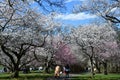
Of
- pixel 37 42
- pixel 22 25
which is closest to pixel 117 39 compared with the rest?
pixel 37 42

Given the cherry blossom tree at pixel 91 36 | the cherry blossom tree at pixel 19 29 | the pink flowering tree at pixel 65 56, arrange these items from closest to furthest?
1. the cherry blossom tree at pixel 19 29
2. the cherry blossom tree at pixel 91 36
3. the pink flowering tree at pixel 65 56

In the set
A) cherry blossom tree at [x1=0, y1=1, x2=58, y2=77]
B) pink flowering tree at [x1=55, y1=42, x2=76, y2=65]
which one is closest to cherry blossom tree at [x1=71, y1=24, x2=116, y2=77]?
pink flowering tree at [x1=55, y1=42, x2=76, y2=65]

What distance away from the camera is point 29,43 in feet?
146

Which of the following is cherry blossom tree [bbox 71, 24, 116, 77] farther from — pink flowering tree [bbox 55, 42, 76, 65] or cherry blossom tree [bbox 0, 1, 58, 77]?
cherry blossom tree [bbox 0, 1, 58, 77]

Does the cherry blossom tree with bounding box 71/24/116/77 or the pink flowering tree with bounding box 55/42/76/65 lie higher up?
the cherry blossom tree with bounding box 71/24/116/77

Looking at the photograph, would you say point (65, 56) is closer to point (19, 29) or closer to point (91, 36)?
point (91, 36)

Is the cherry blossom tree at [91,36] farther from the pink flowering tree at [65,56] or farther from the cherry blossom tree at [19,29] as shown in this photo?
the cherry blossom tree at [19,29]

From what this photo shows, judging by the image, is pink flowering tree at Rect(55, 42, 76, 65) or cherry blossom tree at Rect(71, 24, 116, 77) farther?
pink flowering tree at Rect(55, 42, 76, 65)

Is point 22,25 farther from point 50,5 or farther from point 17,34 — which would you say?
point 50,5

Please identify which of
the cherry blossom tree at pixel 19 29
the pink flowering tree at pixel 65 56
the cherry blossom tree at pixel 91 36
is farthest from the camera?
the pink flowering tree at pixel 65 56

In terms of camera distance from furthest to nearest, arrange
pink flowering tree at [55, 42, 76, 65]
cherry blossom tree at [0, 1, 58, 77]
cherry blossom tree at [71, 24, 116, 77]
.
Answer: pink flowering tree at [55, 42, 76, 65] → cherry blossom tree at [71, 24, 116, 77] → cherry blossom tree at [0, 1, 58, 77]

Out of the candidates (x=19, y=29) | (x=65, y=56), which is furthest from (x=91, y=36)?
(x=19, y=29)

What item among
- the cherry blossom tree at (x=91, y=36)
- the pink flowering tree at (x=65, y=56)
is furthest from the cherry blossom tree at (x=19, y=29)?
the pink flowering tree at (x=65, y=56)

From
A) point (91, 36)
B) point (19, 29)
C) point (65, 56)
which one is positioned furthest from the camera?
point (65, 56)
